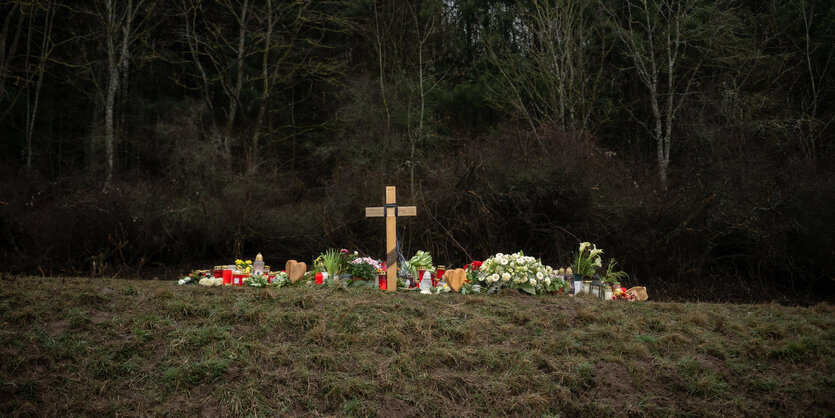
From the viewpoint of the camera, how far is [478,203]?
898 cm

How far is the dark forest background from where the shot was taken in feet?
28.9

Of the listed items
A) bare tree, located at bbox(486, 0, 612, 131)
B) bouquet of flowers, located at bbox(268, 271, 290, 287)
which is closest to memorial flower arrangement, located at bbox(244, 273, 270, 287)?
bouquet of flowers, located at bbox(268, 271, 290, 287)

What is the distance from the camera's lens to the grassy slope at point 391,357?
3.72m

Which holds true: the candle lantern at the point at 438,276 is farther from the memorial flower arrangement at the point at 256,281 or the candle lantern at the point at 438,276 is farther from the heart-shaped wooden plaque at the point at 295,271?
the memorial flower arrangement at the point at 256,281

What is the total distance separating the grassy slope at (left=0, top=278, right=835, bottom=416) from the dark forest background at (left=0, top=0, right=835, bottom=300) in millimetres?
3379

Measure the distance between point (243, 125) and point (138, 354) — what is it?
39.6 feet

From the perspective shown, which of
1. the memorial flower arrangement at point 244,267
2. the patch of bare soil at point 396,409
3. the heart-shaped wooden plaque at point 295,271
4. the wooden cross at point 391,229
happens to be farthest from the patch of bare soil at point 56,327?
the wooden cross at point 391,229

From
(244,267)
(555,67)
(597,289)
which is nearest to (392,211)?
(244,267)

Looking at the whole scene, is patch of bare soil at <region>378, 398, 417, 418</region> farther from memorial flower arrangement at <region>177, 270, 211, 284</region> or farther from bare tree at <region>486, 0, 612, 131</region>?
bare tree at <region>486, 0, 612, 131</region>

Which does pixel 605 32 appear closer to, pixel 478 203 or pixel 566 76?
pixel 566 76

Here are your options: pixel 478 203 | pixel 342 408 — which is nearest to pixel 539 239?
pixel 478 203

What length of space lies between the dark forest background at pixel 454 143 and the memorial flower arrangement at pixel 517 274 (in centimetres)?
208

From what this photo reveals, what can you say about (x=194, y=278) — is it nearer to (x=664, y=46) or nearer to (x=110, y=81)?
(x=110, y=81)

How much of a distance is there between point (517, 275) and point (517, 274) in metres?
0.01
